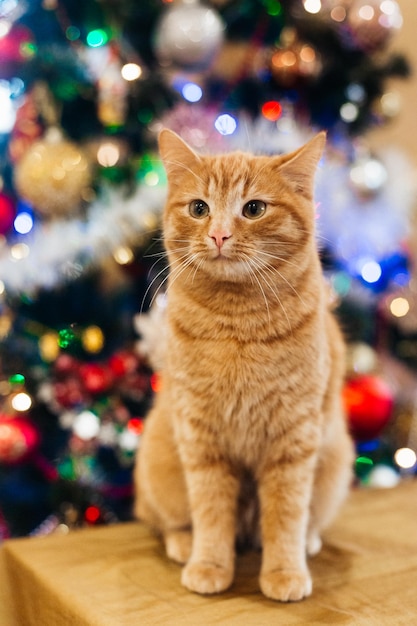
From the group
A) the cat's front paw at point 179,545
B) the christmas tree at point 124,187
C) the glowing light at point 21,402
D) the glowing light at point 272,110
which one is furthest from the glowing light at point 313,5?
the cat's front paw at point 179,545

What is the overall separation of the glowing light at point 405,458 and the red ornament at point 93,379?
100 cm

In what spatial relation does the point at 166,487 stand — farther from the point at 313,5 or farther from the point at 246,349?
the point at 313,5

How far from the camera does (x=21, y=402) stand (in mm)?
1718

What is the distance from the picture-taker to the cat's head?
1.01 meters

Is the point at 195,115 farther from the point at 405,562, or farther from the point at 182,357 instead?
the point at 405,562

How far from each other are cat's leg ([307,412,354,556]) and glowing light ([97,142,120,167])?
35.6 inches

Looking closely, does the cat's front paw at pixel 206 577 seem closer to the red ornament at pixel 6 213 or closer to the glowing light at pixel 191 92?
the red ornament at pixel 6 213

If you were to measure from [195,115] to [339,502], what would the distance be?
3.42ft

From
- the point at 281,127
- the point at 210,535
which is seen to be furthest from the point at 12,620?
the point at 281,127

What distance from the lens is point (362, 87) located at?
6.33ft

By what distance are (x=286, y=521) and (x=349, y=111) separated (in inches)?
53.0

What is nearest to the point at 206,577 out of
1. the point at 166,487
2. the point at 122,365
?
the point at 166,487

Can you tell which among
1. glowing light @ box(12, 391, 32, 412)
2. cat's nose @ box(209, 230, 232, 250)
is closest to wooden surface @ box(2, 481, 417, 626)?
glowing light @ box(12, 391, 32, 412)

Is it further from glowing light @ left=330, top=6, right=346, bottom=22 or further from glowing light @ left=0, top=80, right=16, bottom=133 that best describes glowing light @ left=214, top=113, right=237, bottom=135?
glowing light @ left=0, top=80, right=16, bottom=133
